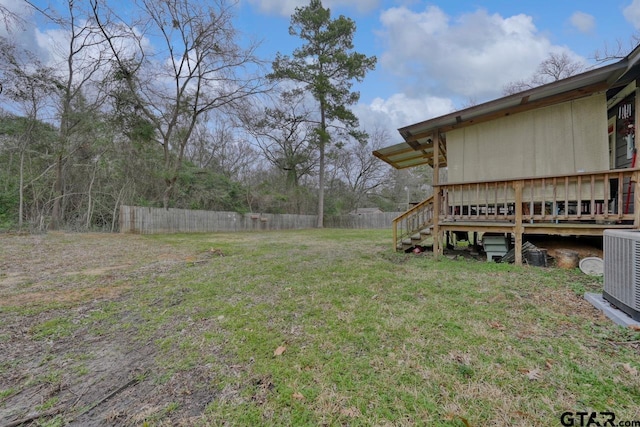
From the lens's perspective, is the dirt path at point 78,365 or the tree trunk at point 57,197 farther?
the tree trunk at point 57,197

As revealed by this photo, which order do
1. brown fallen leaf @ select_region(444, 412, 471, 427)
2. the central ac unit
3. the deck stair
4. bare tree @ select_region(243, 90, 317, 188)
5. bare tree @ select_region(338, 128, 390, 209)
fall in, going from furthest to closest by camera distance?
bare tree @ select_region(338, 128, 390, 209) < bare tree @ select_region(243, 90, 317, 188) < the deck stair < the central ac unit < brown fallen leaf @ select_region(444, 412, 471, 427)

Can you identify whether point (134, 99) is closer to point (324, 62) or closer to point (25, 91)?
A: point (25, 91)

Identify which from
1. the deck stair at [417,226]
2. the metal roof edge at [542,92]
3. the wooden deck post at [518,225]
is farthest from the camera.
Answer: the deck stair at [417,226]

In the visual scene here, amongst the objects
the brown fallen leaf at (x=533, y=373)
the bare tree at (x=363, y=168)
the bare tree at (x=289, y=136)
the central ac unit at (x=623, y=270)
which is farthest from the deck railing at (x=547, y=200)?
the bare tree at (x=363, y=168)

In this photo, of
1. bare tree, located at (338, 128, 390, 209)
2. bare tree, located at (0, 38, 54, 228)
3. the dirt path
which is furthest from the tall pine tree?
the dirt path

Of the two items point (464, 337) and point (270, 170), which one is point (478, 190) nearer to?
point (464, 337)

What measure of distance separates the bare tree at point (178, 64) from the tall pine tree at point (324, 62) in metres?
4.59

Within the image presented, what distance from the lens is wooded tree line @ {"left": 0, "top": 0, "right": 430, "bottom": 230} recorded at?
417 inches

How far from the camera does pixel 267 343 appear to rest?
231 cm

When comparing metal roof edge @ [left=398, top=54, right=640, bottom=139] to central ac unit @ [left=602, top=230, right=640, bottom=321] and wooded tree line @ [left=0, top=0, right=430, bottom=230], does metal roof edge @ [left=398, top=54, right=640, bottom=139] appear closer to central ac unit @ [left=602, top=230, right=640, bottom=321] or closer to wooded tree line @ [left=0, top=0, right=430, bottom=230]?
central ac unit @ [left=602, top=230, right=640, bottom=321]

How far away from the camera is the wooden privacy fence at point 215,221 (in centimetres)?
1229

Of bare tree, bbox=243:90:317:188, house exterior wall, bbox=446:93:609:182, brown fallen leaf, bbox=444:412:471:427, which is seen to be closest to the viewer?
brown fallen leaf, bbox=444:412:471:427

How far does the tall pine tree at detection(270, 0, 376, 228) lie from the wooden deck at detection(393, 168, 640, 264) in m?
14.5

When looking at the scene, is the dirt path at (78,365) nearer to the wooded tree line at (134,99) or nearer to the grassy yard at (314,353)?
the grassy yard at (314,353)
